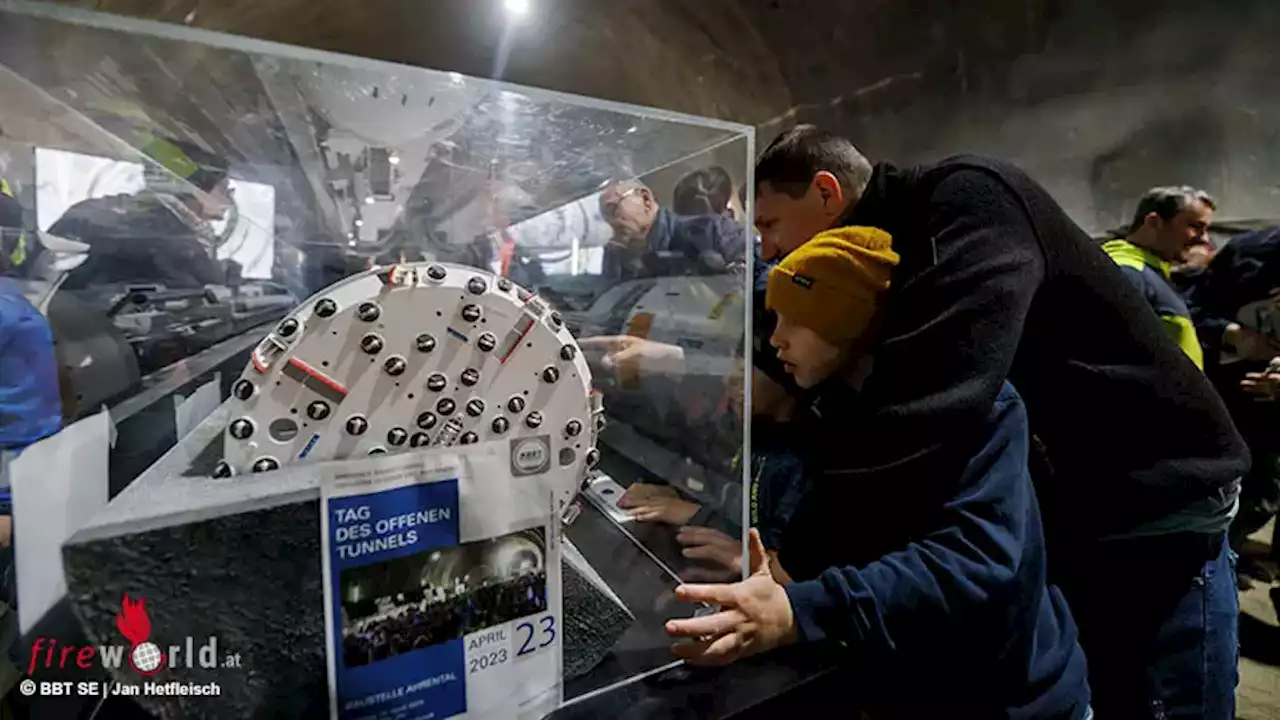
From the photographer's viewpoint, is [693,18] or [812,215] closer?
[812,215]

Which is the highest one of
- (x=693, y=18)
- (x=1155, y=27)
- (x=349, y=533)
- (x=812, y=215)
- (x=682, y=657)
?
(x=693, y=18)

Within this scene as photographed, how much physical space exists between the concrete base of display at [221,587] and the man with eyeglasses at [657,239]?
290 mm

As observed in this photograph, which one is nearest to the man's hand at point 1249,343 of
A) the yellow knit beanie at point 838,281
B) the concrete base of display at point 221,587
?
the yellow knit beanie at point 838,281

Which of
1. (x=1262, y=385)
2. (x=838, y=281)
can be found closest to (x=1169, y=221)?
(x=1262, y=385)

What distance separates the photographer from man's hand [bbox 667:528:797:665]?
51cm

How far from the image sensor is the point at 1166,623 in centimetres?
79

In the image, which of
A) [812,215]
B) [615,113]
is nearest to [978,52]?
[812,215]

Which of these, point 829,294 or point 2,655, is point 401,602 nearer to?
point 2,655

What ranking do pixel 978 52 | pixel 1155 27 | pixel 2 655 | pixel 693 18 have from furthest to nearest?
pixel 693 18 → pixel 978 52 → pixel 1155 27 → pixel 2 655

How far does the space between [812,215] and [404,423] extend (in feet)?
2.18

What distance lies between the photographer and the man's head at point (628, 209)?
56cm

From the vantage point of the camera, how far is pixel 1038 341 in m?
0.68

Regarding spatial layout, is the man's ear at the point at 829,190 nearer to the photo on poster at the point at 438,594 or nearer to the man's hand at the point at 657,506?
the man's hand at the point at 657,506

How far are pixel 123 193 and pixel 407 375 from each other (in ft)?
0.60
